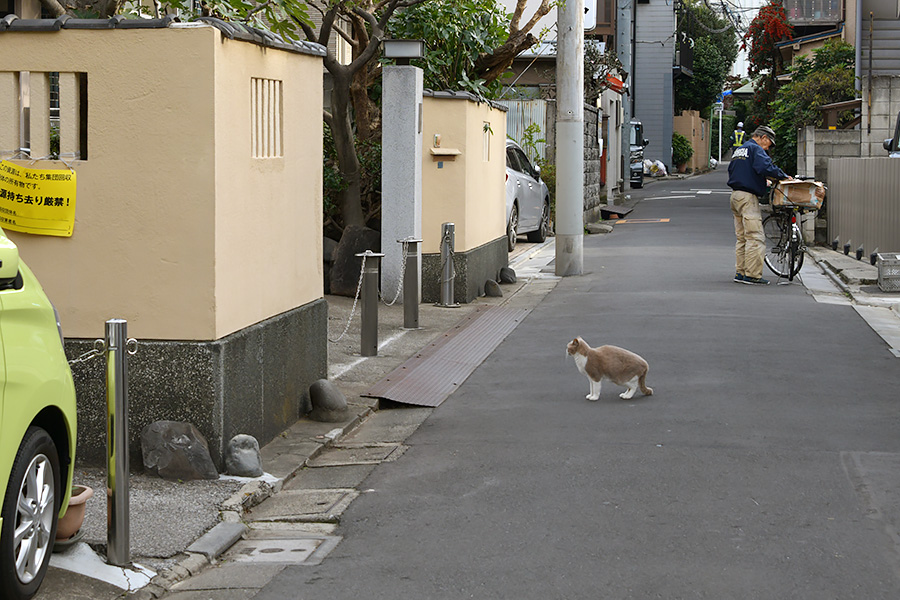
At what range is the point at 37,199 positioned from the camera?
6.34 meters

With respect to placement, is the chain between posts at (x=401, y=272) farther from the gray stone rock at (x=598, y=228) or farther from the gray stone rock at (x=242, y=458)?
the gray stone rock at (x=598, y=228)

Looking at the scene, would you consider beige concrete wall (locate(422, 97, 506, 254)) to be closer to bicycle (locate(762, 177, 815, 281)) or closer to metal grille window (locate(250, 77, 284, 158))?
bicycle (locate(762, 177, 815, 281))

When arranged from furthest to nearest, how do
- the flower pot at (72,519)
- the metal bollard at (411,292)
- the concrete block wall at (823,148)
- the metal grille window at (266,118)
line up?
1. the concrete block wall at (823,148)
2. the metal bollard at (411,292)
3. the metal grille window at (266,118)
4. the flower pot at (72,519)

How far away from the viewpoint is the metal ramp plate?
892 centimetres

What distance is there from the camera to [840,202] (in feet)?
65.0

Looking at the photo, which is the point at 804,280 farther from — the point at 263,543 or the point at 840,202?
the point at 263,543

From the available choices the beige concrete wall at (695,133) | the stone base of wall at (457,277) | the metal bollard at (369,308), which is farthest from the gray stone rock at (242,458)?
the beige concrete wall at (695,133)

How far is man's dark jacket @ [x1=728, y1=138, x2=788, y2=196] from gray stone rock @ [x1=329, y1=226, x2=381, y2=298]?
462 centimetres

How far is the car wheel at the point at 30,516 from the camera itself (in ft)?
14.1

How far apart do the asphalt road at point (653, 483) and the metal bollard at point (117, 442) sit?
695 mm

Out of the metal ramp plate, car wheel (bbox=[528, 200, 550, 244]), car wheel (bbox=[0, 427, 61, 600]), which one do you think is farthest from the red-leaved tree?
car wheel (bbox=[0, 427, 61, 600])

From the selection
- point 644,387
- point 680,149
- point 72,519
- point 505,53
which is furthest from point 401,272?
point 680,149

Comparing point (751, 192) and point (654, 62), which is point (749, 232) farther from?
point (654, 62)

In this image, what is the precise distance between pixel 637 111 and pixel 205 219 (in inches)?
2157
